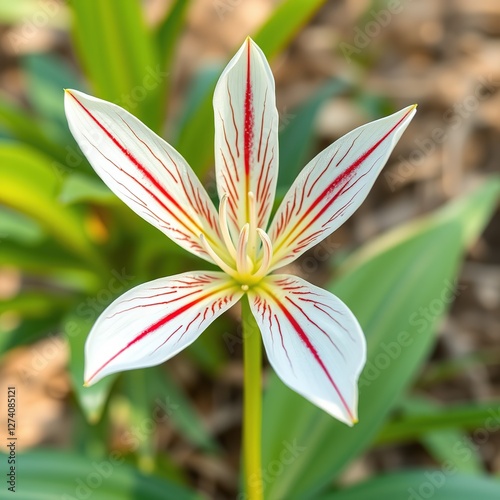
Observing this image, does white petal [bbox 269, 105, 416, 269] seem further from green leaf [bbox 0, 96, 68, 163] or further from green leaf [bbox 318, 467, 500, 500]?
green leaf [bbox 0, 96, 68, 163]

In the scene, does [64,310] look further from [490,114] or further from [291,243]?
[490,114]

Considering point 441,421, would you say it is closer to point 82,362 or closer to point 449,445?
point 449,445

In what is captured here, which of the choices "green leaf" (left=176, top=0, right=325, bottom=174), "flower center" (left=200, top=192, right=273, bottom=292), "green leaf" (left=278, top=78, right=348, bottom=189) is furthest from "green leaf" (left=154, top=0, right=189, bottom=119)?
"flower center" (left=200, top=192, right=273, bottom=292)

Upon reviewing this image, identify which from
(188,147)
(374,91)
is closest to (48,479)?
(188,147)

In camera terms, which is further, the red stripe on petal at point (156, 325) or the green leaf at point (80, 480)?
the green leaf at point (80, 480)

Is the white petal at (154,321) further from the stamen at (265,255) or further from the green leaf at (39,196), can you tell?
the green leaf at (39,196)

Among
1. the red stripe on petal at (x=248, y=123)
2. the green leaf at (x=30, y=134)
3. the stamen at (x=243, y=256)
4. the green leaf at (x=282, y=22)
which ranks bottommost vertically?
the stamen at (x=243, y=256)

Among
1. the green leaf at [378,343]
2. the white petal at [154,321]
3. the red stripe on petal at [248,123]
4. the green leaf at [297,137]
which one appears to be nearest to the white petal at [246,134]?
the red stripe on petal at [248,123]

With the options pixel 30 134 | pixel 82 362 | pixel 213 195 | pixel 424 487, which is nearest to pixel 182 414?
pixel 82 362
